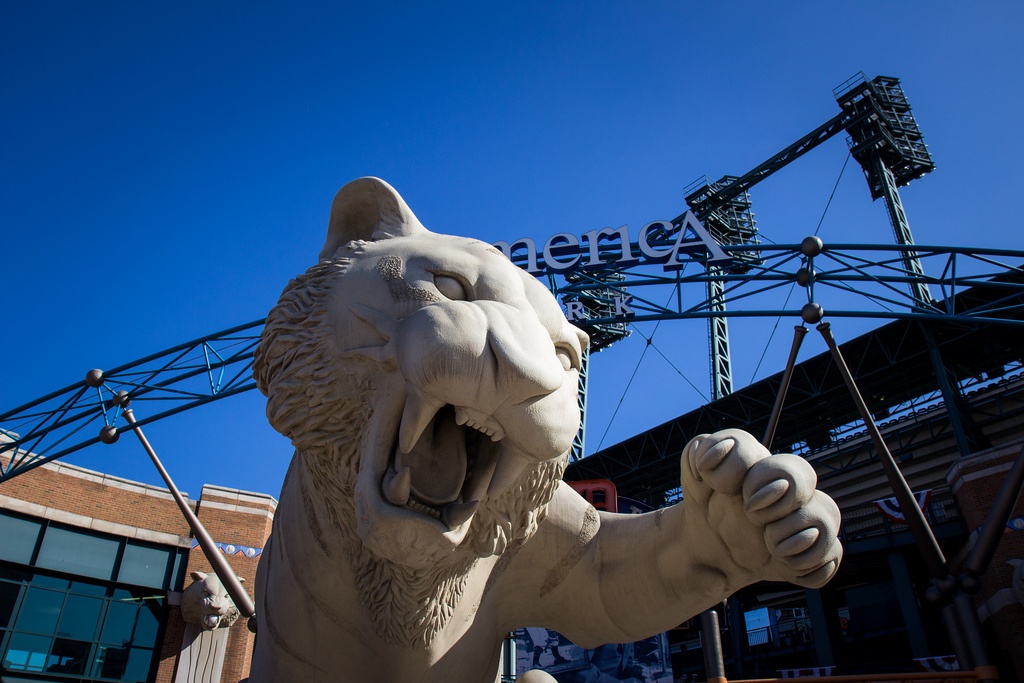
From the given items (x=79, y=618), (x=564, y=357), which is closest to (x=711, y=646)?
(x=564, y=357)

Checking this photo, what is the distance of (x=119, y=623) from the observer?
1291cm

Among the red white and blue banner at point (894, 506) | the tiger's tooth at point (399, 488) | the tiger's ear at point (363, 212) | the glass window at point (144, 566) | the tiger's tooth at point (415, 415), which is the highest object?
the red white and blue banner at point (894, 506)

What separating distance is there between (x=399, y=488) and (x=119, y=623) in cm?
1424

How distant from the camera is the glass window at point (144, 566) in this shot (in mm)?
13219

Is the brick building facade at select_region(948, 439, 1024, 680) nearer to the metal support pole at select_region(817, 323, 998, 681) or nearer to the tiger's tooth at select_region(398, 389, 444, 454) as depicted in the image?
the metal support pole at select_region(817, 323, 998, 681)

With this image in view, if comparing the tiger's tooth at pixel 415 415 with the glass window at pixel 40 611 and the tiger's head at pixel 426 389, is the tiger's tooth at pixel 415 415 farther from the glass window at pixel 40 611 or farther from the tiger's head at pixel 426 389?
the glass window at pixel 40 611

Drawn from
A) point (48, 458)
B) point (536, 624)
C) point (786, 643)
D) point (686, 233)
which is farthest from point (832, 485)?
point (536, 624)

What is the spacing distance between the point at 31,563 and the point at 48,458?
232 cm

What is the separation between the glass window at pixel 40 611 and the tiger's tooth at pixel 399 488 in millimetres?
13896

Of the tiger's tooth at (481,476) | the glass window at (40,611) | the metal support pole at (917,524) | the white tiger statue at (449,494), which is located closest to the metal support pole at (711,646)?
the white tiger statue at (449,494)

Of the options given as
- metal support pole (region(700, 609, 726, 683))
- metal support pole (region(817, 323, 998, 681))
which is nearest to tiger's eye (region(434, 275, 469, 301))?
metal support pole (region(700, 609, 726, 683))

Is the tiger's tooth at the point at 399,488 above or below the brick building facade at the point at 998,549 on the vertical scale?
below

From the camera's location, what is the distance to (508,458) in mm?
1368

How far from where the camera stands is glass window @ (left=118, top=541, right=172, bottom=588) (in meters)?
13.2
